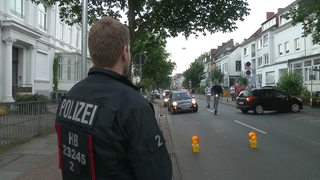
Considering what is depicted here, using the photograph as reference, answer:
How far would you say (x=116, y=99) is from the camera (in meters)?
2.12

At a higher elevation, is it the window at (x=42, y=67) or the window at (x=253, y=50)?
the window at (x=253, y=50)

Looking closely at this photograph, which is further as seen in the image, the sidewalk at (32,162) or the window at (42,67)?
the window at (42,67)

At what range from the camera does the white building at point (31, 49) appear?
72.4 ft

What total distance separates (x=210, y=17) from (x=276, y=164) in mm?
5527

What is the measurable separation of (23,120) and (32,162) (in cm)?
292

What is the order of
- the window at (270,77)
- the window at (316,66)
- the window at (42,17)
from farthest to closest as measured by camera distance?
the window at (270,77)
the window at (316,66)
the window at (42,17)

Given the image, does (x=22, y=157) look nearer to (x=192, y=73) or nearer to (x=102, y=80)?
(x=102, y=80)

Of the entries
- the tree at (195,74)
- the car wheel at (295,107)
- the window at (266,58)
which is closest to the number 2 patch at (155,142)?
the car wheel at (295,107)

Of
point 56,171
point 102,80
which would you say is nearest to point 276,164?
point 56,171

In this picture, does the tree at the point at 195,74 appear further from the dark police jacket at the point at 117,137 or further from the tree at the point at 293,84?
the dark police jacket at the point at 117,137

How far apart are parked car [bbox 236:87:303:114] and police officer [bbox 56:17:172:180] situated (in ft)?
75.0

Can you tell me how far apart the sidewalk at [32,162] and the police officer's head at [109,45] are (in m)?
5.18

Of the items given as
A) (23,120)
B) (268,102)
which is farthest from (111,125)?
(268,102)

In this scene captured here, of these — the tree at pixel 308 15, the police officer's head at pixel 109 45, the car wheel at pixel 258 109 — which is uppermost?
the tree at pixel 308 15
